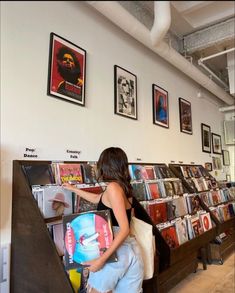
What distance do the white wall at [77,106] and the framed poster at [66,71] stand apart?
62 millimetres

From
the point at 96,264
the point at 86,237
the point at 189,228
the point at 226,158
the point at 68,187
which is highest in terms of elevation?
the point at 226,158

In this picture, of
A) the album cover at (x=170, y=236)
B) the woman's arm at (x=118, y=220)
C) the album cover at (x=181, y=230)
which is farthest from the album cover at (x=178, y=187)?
the woman's arm at (x=118, y=220)

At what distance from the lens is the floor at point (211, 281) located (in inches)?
101

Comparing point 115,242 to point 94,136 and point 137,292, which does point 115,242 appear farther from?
point 94,136

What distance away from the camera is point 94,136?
2.55 meters

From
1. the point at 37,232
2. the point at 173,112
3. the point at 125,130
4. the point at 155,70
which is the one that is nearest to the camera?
the point at 37,232

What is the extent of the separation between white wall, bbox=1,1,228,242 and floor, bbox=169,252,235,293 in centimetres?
146

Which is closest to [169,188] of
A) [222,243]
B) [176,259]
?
[176,259]

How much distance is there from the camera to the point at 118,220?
4.68 feet

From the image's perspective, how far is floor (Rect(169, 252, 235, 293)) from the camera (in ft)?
8.45

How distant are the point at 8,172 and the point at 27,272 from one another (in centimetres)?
68

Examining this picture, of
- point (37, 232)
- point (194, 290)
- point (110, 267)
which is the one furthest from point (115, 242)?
point (194, 290)

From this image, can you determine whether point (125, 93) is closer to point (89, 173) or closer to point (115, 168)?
point (89, 173)

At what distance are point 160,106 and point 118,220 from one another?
2.50 metres
